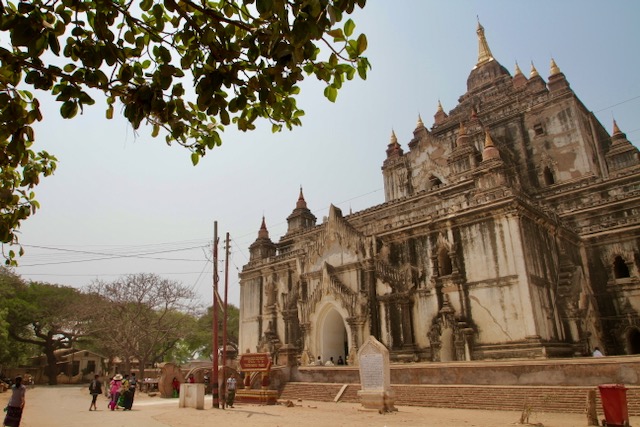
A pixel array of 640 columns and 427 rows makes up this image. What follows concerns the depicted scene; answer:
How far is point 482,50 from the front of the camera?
44188 mm

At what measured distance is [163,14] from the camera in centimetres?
448

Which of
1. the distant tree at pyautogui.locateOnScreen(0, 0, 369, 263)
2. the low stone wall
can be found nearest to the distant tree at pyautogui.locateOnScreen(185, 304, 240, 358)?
the low stone wall

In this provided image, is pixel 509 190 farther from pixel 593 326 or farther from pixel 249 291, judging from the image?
pixel 249 291

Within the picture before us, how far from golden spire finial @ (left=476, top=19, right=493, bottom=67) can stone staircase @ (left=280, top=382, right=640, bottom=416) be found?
34.2 m

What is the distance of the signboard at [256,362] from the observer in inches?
818

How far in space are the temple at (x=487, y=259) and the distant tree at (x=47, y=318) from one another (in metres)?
19.4

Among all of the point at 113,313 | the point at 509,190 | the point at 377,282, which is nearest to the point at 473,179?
the point at 509,190

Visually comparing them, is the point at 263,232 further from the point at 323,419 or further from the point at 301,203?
the point at 323,419

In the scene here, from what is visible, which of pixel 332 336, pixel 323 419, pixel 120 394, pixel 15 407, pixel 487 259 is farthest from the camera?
pixel 332 336

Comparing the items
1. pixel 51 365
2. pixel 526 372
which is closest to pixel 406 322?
pixel 526 372

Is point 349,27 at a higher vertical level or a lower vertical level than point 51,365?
higher

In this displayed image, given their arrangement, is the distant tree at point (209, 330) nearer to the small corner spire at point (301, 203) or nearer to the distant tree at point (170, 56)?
the small corner spire at point (301, 203)

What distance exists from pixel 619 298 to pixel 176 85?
84.6ft

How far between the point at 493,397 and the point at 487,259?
7876 millimetres
